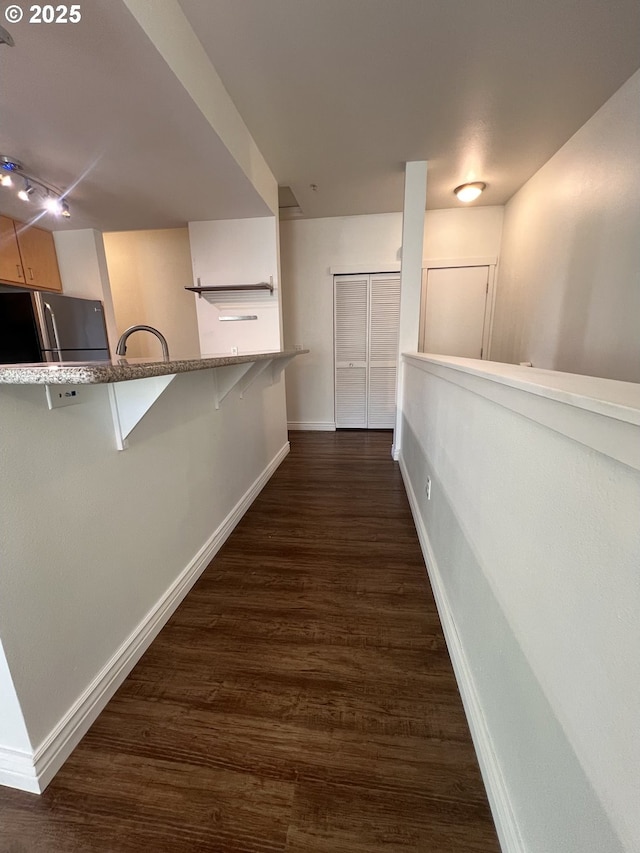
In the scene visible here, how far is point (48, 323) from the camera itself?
2971 millimetres

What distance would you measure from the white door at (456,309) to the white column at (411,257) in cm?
119

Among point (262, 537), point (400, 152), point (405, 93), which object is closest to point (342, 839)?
point (262, 537)

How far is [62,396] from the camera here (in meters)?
0.96

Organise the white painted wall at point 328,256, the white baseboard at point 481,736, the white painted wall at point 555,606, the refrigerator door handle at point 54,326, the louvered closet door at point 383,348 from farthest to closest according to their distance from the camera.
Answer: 1. the louvered closet door at point 383,348
2. the white painted wall at point 328,256
3. the refrigerator door handle at point 54,326
4. the white baseboard at point 481,736
5. the white painted wall at point 555,606

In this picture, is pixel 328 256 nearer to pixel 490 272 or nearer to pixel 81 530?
pixel 490 272

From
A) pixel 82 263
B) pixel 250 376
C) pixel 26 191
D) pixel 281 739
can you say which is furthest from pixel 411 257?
pixel 281 739

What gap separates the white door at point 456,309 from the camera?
410 cm

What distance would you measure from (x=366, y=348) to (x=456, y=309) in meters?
1.20

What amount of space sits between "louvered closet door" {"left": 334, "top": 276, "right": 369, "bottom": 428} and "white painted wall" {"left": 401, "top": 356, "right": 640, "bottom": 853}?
3.45 meters

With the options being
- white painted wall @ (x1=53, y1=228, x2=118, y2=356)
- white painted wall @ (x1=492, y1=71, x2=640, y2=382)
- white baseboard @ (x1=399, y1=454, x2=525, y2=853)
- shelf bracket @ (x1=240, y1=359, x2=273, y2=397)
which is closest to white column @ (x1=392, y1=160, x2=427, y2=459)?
white painted wall @ (x1=492, y1=71, x2=640, y2=382)

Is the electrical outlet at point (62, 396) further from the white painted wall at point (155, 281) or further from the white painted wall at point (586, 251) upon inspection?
the white painted wall at point (155, 281)

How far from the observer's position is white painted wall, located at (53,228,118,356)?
10.8ft

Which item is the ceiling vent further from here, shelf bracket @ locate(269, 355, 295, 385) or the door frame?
shelf bracket @ locate(269, 355, 295, 385)

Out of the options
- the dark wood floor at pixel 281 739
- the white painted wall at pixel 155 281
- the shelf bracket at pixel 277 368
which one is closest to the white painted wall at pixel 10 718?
the dark wood floor at pixel 281 739
